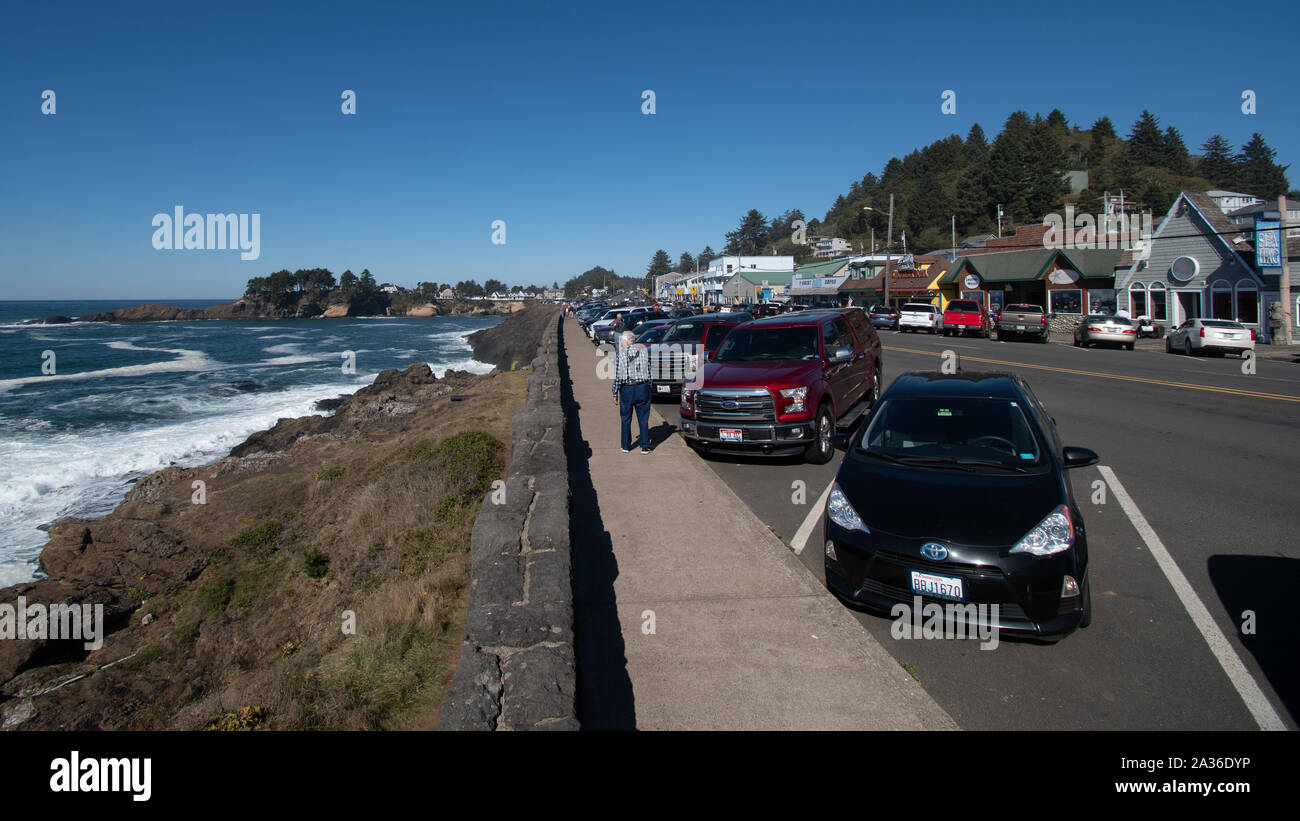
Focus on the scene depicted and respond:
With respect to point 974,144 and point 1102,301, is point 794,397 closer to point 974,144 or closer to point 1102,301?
point 1102,301

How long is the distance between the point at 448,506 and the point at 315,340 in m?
81.5

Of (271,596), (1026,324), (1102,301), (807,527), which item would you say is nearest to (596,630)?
(807,527)

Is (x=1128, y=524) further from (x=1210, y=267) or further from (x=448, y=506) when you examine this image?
(x=1210, y=267)

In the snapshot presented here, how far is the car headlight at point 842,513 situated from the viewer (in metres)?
5.22

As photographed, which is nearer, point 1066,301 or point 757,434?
A: point 757,434

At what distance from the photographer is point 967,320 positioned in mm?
38656

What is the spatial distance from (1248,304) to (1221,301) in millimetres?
1373

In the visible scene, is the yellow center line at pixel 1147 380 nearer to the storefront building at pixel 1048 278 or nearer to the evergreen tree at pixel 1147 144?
the storefront building at pixel 1048 278

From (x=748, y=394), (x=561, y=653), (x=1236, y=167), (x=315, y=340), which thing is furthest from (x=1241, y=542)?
(x=1236, y=167)

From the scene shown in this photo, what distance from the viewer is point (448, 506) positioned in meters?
9.57

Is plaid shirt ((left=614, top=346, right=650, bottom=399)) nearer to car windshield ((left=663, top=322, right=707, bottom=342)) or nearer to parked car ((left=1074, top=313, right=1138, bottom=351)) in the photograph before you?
car windshield ((left=663, top=322, right=707, bottom=342))

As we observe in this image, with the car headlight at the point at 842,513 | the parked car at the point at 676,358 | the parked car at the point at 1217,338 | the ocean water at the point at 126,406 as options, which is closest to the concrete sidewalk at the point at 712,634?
the car headlight at the point at 842,513

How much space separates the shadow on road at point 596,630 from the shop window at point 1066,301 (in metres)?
45.0

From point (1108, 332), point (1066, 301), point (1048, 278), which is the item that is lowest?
point (1108, 332)
